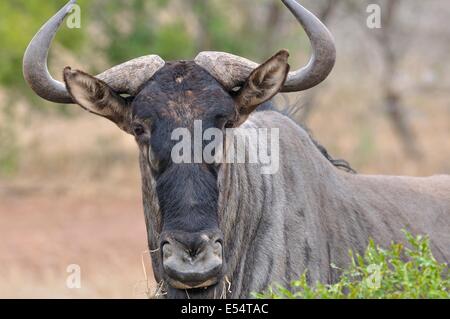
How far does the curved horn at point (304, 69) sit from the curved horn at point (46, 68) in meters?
0.38

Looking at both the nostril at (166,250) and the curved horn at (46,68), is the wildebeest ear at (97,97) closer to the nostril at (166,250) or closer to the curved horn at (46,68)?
the curved horn at (46,68)

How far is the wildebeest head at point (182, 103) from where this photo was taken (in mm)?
6570

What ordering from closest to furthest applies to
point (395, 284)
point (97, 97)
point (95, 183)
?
point (395, 284), point (97, 97), point (95, 183)

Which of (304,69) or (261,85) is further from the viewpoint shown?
(304,69)

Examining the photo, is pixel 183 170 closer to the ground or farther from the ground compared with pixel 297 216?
farther from the ground

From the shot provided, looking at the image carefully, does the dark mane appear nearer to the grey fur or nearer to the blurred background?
the grey fur

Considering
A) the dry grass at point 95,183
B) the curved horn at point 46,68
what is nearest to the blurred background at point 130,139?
the dry grass at point 95,183

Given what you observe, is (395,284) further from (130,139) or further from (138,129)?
(130,139)

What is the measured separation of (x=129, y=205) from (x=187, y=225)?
1720cm

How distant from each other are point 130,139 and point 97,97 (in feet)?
69.6

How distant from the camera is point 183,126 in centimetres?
689

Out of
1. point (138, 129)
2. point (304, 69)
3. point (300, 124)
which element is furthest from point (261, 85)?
point (300, 124)

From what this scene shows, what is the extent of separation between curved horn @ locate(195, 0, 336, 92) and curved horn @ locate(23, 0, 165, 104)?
379 mm
